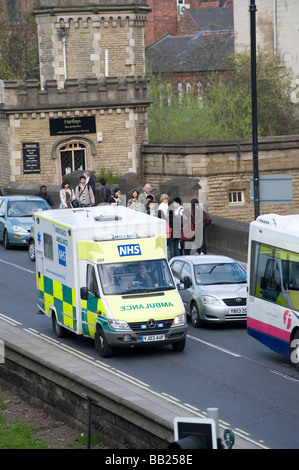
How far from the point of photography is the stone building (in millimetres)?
44156

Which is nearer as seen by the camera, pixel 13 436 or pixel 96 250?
pixel 13 436

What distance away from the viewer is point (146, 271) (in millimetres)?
19109

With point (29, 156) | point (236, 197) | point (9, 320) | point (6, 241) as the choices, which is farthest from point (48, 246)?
point (29, 156)

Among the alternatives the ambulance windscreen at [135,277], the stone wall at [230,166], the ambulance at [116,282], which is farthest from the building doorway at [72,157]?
the ambulance windscreen at [135,277]

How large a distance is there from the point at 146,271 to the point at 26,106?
26.0m

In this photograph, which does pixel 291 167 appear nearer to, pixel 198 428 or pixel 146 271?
pixel 146 271

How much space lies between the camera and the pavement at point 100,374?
14341 mm

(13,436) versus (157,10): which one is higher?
(157,10)

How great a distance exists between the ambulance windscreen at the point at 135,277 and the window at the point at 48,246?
183cm

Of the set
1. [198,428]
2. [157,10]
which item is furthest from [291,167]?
[157,10]

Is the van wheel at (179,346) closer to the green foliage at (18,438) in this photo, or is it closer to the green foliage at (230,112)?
the green foliage at (18,438)

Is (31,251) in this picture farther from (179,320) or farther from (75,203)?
(179,320)

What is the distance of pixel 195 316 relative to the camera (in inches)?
854

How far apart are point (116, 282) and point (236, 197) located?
78.5 ft
